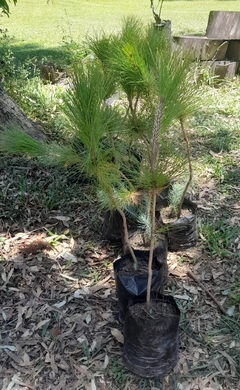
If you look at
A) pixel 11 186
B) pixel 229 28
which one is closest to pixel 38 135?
pixel 11 186

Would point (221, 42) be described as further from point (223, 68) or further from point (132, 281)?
point (132, 281)

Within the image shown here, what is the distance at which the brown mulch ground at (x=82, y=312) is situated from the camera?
1773 millimetres

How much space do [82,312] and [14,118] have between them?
178 centimetres

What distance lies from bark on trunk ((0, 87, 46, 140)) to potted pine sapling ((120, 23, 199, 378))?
1.57 metres

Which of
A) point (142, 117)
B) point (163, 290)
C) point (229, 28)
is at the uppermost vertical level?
point (229, 28)

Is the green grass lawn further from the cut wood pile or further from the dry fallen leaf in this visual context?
the dry fallen leaf

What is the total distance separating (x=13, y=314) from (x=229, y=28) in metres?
4.59

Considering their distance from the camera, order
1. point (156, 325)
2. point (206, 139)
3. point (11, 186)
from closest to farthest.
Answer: point (156, 325) → point (11, 186) → point (206, 139)

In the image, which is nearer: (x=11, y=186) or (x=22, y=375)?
(x=22, y=375)

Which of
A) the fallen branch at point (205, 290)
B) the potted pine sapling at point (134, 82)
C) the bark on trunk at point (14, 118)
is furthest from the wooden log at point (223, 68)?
the fallen branch at point (205, 290)

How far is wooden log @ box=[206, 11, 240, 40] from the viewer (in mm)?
5203

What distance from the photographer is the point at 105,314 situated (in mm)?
2057

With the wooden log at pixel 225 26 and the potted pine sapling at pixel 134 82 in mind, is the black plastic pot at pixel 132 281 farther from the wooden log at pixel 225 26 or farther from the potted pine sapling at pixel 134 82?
the wooden log at pixel 225 26

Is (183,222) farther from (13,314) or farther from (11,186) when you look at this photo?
(11,186)
